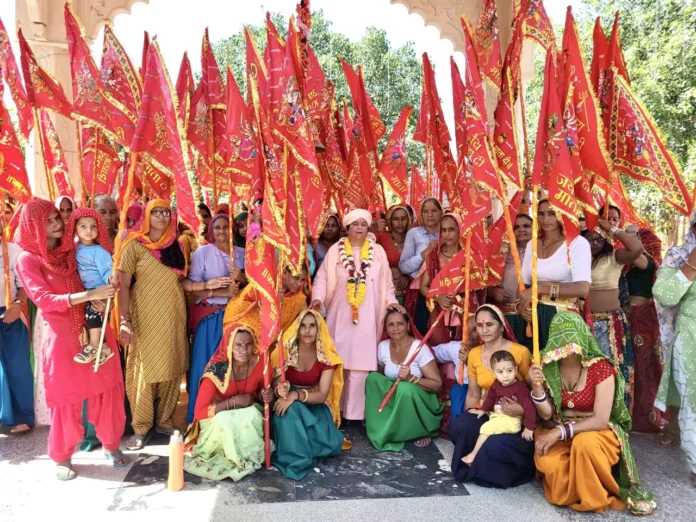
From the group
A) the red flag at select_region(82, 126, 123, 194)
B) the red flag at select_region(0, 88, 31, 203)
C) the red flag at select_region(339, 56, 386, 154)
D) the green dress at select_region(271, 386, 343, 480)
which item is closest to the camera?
the green dress at select_region(271, 386, 343, 480)

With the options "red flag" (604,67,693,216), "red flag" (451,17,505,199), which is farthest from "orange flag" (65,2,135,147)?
"red flag" (604,67,693,216)

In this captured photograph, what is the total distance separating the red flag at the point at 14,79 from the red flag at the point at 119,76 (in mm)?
919

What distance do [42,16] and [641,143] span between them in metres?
5.25

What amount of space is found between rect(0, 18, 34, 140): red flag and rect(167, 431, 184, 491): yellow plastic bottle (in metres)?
2.94

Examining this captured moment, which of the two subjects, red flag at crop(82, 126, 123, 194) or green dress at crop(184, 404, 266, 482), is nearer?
green dress at crop(184, 404, 266, 482)

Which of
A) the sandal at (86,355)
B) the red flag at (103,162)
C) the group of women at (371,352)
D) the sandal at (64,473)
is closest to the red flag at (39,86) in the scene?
the red flag at (103,162)

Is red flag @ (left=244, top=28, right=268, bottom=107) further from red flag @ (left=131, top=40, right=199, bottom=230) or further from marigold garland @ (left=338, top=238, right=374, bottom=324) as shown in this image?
marigold garland @ (left=338, top=238, right=374, bottom=324)

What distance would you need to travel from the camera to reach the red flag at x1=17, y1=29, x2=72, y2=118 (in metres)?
4.08

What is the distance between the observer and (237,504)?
275 centimetres

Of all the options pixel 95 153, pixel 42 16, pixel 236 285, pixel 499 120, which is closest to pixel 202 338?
pixel 236 285

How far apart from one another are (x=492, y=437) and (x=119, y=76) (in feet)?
10.7

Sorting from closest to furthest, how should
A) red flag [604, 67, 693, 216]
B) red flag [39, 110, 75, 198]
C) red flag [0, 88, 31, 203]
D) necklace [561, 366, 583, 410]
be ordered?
necklace [561, 366, 583, 410]
red flag [604, 67, 693, 216]
red flag [0, 88, 31, 203]
red flag [39, 110, 75, 198]

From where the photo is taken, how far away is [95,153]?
436cm

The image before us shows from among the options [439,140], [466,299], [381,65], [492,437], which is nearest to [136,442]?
[492,437]
